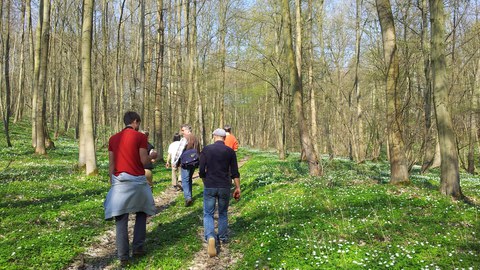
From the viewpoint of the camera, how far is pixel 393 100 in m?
11.6

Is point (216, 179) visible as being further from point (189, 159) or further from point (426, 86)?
point (426, 86)

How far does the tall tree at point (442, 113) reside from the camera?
10.2 m

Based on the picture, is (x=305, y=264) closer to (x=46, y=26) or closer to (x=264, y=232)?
(x=264, y=232)

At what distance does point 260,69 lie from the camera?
33.0 metres

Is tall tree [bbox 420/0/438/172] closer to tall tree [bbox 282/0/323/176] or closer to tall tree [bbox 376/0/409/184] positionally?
tall tree [bbox 282/0/323/176]

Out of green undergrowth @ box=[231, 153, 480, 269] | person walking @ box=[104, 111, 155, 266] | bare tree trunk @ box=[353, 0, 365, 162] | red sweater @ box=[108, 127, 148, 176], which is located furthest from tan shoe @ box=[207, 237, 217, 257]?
bare tree trunk @ box=[353, 0, 365, 162]

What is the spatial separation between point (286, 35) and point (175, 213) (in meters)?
10.8

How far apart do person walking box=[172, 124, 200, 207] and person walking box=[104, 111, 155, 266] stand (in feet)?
14.9

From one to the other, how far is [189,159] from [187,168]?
321 millimetres

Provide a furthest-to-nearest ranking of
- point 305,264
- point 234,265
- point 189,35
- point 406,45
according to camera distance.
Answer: point 189,35 → point 406,45 → point 234,265 → point 305,264

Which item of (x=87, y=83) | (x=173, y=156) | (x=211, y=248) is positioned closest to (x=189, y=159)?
(x=173, y=156)

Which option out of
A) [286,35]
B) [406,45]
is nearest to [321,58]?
[406,45]

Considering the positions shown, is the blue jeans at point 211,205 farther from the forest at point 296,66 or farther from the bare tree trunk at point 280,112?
the bare tree trunk at point 280,112

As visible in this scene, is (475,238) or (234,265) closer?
(234,265)
